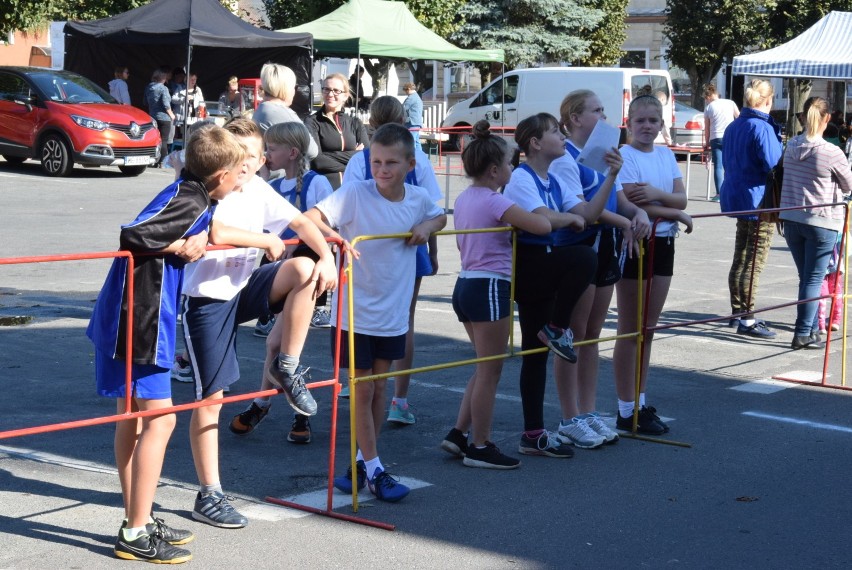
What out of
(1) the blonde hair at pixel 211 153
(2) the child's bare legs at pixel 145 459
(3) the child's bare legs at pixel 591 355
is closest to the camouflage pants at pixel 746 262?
(3) the child's bare legs at pixel 591 355

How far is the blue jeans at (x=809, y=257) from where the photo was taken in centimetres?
880

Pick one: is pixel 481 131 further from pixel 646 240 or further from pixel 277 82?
pixel 277 82

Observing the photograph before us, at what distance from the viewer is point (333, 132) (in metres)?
8.63

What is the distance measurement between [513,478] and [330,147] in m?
3.86

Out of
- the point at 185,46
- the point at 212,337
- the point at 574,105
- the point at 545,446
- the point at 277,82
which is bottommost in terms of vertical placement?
the point at 545,446

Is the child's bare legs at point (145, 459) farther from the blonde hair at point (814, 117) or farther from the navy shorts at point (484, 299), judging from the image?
the blonde hair at point (814, 117)

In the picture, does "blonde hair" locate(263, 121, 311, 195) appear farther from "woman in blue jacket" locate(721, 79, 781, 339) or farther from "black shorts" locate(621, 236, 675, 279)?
"woman in blue jacket" locate(721, 79, 781, 339)

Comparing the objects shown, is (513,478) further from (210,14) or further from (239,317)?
(210,14)

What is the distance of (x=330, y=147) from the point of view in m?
→ 8.65

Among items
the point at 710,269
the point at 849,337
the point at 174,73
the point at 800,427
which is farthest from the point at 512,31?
the point at 800,427

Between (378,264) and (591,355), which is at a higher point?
(378,264)

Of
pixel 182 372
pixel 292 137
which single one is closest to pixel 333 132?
pixel 292 137

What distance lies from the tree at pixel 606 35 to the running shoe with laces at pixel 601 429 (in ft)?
130

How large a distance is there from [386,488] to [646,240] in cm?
218
